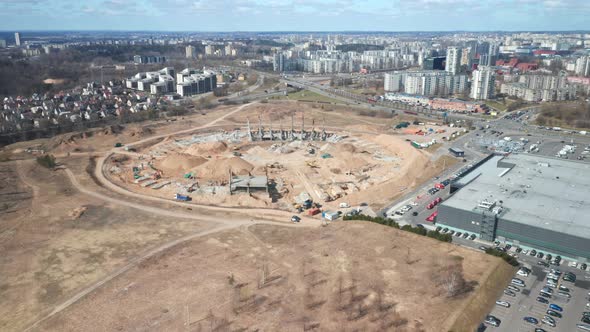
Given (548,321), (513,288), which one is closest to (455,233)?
(513,288)

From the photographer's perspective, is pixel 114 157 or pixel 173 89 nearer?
pixel 114 157

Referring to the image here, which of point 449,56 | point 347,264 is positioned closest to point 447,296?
point 347,264

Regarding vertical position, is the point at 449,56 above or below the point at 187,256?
above

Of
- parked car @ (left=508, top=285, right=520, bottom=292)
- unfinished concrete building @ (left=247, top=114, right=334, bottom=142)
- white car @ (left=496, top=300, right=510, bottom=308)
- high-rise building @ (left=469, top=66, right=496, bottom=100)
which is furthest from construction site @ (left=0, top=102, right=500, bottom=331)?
high-rise building @ (left=469, top=66, right=496, bottom=100)

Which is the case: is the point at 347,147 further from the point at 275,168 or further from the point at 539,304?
the point at 539,304

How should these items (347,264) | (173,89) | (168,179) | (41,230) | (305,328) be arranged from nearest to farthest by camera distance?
1. (305,328)
2. (347,264)
3. (41,230)
4. (168,179)
5. (173,89)

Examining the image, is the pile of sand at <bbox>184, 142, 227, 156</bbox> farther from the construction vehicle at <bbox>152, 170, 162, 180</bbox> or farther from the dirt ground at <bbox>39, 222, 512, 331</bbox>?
the dirt ground at <bbox>39, 222, 512, 331</bbox>

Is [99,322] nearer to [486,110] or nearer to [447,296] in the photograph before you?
[447,296]
